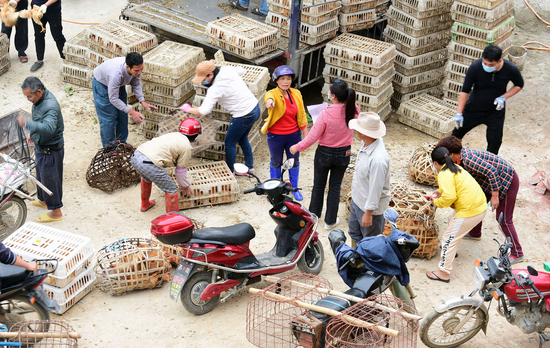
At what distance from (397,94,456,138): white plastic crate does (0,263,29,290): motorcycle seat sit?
6.62 metres

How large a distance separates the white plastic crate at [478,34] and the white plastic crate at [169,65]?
4.36 metres

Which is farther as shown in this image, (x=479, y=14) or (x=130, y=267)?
(x=479, y=14)

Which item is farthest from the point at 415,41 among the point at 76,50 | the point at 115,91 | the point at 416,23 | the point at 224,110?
the point at 76,50

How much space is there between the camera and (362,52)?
8.48 metres

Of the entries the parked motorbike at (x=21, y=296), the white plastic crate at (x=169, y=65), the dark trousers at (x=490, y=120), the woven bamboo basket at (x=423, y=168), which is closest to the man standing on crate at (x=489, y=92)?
the dark trousers at (x=490, y=120)

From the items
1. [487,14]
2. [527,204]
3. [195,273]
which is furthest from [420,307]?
[487,14]

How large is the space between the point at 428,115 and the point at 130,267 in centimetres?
570

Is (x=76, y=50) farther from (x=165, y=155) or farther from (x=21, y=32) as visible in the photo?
(x=165, y=155)

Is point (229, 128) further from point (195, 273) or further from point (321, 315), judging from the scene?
point (321, 315)

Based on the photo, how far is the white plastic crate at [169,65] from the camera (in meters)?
7.69

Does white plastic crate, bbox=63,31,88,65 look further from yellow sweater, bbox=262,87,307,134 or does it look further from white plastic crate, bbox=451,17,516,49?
white plastic crate, bbox=451,17,516,49

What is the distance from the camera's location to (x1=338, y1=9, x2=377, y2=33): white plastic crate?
921 centimetres

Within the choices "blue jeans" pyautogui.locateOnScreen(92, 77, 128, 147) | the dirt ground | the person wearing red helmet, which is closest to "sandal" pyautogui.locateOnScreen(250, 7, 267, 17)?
the dirt ground

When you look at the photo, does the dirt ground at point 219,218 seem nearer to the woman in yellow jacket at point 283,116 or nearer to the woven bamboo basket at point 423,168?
the woven bamboo basket at point 423,168
